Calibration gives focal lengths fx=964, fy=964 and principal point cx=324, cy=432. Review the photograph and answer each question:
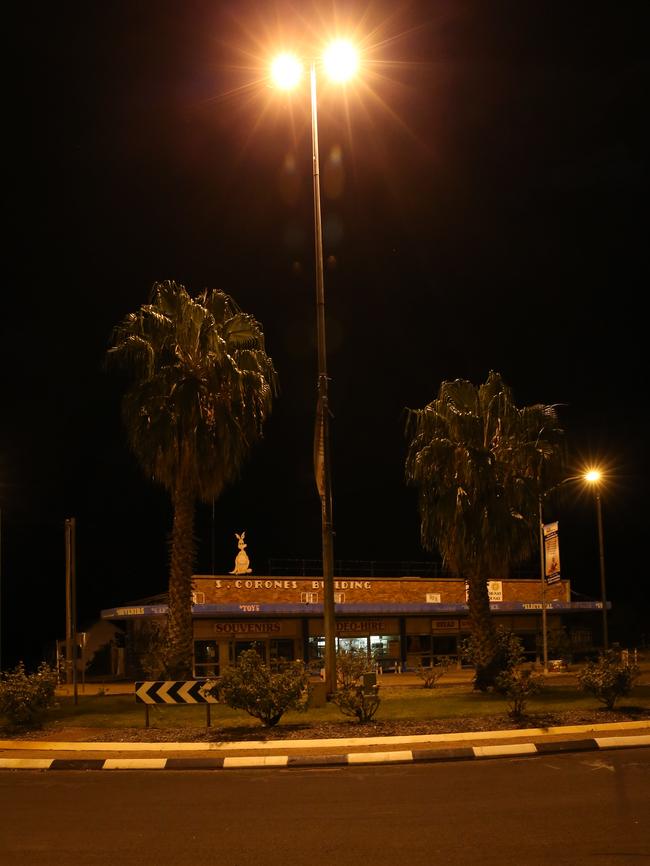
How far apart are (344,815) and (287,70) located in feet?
46.4

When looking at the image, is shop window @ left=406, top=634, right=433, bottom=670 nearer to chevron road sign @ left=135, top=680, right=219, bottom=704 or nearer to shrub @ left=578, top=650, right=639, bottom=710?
shrub @ left=578, top=650, right=639, bottom=710

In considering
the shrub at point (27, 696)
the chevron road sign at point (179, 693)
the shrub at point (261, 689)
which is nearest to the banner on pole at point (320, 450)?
the shrub at point (261, 689)

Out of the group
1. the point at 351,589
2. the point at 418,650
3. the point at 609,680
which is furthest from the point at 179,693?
the point at 418,650

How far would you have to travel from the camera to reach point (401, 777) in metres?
12.0

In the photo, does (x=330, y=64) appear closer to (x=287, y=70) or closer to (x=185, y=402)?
(x=287, y=70)

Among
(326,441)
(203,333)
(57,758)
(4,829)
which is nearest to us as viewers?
(4,829)

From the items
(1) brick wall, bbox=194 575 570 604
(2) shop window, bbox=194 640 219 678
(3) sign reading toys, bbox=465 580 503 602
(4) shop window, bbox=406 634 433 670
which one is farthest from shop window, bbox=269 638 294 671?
(3) sign reading toys, bbox=465 580 503 602

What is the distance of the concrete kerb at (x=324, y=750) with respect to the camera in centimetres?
1362

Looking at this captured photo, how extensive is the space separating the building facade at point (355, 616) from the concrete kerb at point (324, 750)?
24853 millimetres

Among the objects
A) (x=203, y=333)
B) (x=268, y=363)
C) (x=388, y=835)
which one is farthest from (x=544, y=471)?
(x=388, y=835)

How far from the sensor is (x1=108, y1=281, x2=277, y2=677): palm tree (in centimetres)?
2438

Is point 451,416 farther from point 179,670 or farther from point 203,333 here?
point 179,670

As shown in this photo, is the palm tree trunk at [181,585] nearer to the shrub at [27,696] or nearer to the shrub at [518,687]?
the shrub at [27,696]

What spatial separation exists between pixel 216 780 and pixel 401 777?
7.75 feet
